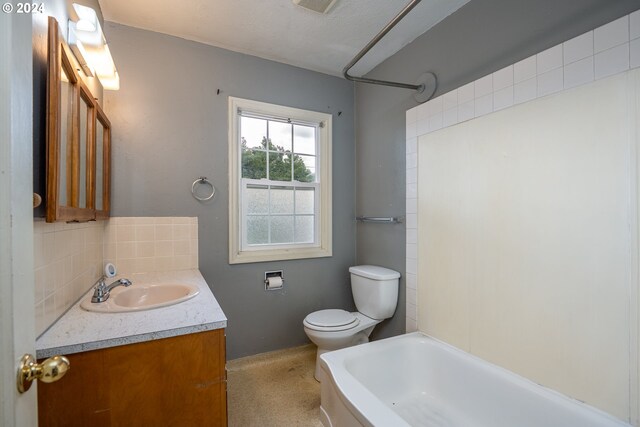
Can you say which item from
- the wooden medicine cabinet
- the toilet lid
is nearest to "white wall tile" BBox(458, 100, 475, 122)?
the toilet lid

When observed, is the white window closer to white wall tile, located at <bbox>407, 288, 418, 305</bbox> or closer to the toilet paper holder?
the toilet paper holder

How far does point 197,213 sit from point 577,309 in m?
2.18

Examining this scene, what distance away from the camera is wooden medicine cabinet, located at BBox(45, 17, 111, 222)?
36.7 inches

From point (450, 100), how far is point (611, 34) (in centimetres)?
70

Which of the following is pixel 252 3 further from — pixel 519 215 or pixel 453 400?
pixel 453 400

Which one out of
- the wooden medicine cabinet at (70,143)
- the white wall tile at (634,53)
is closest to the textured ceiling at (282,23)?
the wooden medicine cabinet at (70,143)

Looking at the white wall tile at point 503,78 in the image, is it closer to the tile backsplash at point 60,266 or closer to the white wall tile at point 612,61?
the white wall tile at point 612,61

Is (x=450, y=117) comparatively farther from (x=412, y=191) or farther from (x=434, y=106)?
(x=412, y=191)

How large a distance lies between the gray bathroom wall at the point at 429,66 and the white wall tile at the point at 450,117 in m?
0.15

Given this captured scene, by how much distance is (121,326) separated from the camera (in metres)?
0.99

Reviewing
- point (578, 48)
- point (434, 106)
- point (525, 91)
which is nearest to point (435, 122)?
point (434, 106)

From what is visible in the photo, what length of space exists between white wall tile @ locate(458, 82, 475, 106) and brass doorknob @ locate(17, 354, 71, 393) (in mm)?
1936

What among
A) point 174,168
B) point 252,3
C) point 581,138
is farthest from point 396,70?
point 174,168

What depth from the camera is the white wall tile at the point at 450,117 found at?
167cm
